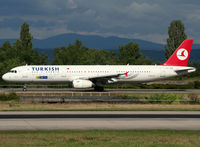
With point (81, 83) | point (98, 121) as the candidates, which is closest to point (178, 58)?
point (81, 83)

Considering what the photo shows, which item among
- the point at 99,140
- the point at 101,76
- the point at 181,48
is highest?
the point at 181,48

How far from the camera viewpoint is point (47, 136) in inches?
732

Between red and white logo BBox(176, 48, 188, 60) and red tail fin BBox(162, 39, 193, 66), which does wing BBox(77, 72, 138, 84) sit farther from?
red and white logo BBox(176, 48, 188, 60)

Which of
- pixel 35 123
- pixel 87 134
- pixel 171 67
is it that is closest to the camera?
pixel 87 134

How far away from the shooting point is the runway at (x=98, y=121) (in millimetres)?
22109

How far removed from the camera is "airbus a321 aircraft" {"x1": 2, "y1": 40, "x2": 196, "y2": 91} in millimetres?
53875

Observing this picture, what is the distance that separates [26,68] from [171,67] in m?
24.5

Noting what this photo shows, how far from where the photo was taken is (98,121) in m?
24.6

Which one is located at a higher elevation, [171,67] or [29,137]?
[171,67]

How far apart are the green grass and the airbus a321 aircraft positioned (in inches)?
1278

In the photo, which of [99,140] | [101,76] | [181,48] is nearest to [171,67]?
[181,48]

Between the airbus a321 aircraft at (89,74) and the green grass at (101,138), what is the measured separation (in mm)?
32467

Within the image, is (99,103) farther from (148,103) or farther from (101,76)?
(101,76)

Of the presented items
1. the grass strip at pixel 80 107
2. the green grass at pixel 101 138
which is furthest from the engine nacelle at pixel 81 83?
the green grass at pixel 101 138
